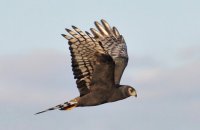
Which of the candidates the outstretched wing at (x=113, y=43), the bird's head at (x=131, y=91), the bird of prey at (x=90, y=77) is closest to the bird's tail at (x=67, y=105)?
the bird of prey at (x=90, y=77)

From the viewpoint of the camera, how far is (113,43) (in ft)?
70.3

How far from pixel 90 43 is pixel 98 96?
5.66 ft

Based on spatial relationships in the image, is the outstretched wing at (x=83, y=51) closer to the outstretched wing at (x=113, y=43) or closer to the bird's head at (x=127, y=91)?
the bird's head at (x=127, y=91)

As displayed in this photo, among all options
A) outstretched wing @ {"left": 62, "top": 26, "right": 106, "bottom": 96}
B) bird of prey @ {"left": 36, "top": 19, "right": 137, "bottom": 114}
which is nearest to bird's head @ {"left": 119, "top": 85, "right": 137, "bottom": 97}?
bird of prey @ {"left": 36, "top": 19, "right": 137, "bottom": 114}

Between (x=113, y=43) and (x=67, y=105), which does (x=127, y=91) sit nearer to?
(x=67, y=105)

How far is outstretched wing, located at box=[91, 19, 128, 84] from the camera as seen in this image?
67.5 ft

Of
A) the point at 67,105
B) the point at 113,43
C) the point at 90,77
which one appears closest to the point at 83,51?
the point at 90,77

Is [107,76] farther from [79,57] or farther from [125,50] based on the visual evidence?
[125,50]

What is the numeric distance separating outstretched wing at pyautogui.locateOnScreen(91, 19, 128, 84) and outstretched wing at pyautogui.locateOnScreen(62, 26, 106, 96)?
159 cm

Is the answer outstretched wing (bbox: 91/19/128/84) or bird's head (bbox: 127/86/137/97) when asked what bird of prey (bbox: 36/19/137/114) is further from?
outstretched wing (bbox: 91/19/128/84)

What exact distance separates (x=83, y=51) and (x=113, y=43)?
9.99 ft

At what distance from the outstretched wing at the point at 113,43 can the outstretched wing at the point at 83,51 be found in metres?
1.59

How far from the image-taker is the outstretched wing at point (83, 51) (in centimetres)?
1852

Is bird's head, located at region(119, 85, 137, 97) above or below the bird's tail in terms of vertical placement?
above
